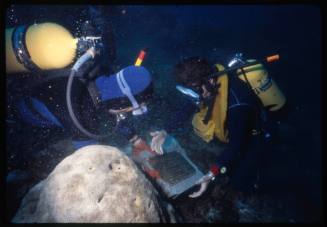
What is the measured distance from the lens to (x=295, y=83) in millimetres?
19000

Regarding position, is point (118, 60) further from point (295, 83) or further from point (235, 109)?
point (295, 83)

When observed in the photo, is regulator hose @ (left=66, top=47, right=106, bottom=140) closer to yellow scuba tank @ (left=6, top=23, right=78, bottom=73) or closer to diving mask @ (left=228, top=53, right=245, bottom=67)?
yellow scuba tank @ (left=6, top=23, right=78, bottom=73)

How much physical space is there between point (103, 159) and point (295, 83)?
1979 centimetres

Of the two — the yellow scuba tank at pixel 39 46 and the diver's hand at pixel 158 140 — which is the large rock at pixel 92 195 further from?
the diver's hand at pixel 158 140

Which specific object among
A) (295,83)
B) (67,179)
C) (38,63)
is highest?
(38,63)

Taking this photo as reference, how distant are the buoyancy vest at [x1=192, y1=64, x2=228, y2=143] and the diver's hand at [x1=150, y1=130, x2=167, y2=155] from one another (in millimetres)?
622

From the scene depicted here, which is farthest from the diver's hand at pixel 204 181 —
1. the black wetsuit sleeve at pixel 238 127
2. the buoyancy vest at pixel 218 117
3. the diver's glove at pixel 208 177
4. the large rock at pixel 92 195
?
the large rock at pixel 92 195

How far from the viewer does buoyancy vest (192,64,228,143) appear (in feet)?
10.9

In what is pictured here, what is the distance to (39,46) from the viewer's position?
8.73 ft

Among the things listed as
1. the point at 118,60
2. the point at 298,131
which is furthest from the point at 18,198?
the point at 298,131

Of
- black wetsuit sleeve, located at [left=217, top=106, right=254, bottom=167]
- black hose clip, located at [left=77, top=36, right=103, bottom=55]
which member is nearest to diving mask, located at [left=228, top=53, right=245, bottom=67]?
black wetsuit sleeve, located at [left=217, top=106, right=254, bottom=167]

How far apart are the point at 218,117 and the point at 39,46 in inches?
98.0

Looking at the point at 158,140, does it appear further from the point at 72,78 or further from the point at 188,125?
the point at 188,125

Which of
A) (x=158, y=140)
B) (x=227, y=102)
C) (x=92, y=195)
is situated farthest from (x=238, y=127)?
(x=92, y=195)
